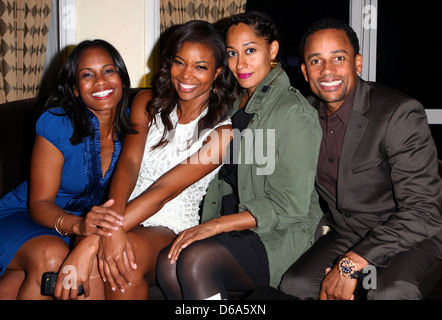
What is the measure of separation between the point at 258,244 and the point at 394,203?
560 mm

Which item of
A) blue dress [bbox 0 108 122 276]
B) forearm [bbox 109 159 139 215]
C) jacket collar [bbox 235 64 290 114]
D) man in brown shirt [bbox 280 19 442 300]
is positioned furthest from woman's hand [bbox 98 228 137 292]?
jacket collar [bbox 235 64 290 114]

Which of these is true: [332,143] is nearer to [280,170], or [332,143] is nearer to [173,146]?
[280,170]

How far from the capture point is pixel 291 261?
1.62m

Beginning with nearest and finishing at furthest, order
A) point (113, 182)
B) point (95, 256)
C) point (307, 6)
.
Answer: point (95, 256) < point (113, 182) < point (307, 6)

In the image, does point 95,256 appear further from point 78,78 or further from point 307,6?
point 307,6

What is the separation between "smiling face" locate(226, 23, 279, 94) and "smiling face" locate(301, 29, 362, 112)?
0.67 feet

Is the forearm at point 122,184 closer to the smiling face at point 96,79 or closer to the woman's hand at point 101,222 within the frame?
the woman's hand at point 101,222

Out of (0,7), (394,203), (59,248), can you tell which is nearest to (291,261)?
(394,203)

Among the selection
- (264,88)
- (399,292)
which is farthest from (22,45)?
(399,292)

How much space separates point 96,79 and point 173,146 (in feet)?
1.46

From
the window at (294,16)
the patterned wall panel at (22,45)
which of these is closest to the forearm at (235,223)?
the patterned wall panel at (22,45)

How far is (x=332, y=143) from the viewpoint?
1.70 meters

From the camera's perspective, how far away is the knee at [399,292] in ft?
4.53

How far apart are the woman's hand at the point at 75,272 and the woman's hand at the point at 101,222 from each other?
56mm
